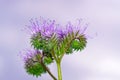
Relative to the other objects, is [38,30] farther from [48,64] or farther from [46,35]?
[48,64]

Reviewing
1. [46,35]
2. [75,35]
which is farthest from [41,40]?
[75,35]

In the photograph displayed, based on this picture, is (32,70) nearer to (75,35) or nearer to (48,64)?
(48,64)

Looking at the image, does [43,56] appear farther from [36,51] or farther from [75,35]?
[75,35]

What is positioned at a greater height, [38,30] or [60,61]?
[38,30]

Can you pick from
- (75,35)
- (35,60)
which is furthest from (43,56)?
(75,35)

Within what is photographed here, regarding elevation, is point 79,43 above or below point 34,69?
above

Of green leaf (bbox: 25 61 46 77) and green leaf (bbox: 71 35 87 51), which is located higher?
green leaf (bbox: 71 35 87 51)

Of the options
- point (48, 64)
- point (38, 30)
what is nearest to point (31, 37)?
point (38, 30)

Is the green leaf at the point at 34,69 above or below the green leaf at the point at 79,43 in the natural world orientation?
below
